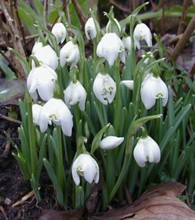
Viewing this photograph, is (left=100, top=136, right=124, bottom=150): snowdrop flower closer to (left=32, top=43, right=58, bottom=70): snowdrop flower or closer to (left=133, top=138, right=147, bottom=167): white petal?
(left=133, top=138, right=147, bottom=167): white petal

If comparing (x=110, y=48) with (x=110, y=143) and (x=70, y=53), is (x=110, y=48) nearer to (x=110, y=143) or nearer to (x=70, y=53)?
(x=70, y=53)

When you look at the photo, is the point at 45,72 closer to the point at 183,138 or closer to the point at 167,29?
the point at 183,138

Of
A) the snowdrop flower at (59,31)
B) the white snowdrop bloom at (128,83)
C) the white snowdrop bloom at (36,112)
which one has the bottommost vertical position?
the white snowdrop bloom at (36,112)

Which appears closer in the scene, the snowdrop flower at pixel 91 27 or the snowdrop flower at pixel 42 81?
the snowdrop flower at pixel 42 81

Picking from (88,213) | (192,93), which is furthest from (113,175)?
(192,93)

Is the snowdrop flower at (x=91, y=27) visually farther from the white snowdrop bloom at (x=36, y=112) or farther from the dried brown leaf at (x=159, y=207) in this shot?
the dried brown leaf at (x=159, y=207)

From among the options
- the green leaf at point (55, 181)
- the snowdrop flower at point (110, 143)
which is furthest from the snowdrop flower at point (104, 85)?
the green leaf at point (55, 181)

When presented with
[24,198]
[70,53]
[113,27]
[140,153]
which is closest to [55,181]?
[24,198]
